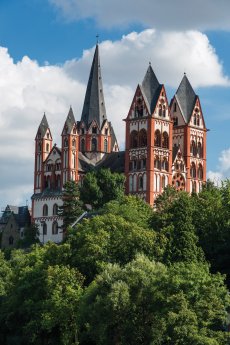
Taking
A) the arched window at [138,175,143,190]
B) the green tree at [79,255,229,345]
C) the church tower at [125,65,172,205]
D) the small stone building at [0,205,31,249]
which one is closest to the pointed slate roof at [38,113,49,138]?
the small stone building at [0,205,31,249]

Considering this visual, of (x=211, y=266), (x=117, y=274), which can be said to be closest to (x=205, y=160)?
(x=211, y=266)

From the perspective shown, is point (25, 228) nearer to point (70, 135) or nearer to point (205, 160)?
point (70, 135)

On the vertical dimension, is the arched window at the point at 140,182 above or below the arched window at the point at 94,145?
below

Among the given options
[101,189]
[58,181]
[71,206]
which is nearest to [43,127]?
[58,181]

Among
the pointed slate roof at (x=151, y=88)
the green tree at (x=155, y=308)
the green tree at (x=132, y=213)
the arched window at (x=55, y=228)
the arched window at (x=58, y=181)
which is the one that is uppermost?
the pointed slate roof at (x=151, y=88)

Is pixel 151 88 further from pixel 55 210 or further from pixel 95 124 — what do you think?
pixel 55 210

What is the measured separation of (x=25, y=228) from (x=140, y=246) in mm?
61430

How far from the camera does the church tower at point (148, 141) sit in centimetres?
11694

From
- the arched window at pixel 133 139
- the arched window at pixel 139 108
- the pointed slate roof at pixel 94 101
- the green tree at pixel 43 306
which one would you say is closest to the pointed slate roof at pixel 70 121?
the pointed slate roof at pixel 94 101

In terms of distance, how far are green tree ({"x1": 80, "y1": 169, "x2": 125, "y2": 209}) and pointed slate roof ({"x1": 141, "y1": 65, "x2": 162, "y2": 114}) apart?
A: 11983 millimetres

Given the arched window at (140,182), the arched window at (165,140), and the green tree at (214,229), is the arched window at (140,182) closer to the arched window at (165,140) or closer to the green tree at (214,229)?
the arched window at (165,140)

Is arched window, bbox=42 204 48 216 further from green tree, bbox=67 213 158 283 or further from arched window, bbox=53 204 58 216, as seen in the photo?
green tree, bbox=67 213 158 283

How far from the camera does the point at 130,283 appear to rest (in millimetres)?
53625

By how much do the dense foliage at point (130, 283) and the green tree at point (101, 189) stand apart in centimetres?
2560
